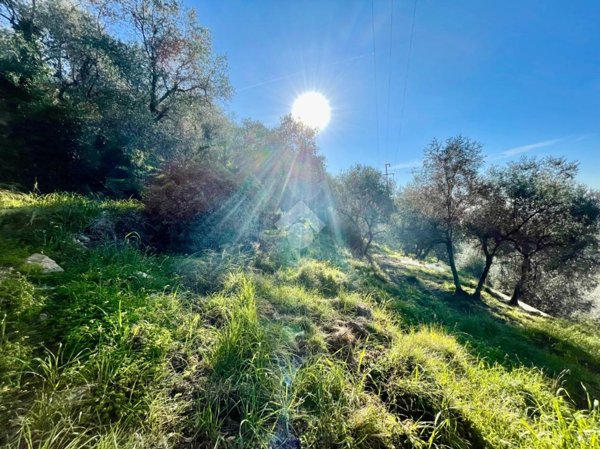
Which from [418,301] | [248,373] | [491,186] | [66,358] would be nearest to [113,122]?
[66,358]

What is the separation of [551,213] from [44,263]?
59.5 ft

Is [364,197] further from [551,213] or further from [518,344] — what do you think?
[518,344]

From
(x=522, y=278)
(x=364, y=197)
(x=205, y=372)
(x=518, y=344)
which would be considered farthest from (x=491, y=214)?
(x=205, y=372)

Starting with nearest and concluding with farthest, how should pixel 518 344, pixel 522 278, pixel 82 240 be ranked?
pixel 82 240, pixel 518 344, pixel 522 278

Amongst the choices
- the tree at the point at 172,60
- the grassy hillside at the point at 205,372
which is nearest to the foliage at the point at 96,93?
the tree at the point at 172,60

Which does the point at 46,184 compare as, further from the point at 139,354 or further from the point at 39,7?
the point at 39,7

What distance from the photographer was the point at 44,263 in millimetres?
2961

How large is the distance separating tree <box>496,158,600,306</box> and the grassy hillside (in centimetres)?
1229

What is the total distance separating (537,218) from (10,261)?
18.3 meters

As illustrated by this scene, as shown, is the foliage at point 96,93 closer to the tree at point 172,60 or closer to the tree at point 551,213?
the tree at point 172,60

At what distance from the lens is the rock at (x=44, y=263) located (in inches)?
113

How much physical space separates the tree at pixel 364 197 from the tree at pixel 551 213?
8.70m

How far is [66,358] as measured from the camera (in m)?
1.98

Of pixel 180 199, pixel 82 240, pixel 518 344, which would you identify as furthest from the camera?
pixel 518 344
